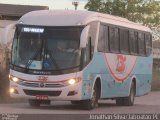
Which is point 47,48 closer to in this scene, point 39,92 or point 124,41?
point 39,92

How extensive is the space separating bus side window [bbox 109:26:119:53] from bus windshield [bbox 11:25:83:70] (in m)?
3.20

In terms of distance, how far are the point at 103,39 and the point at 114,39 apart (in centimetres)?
147

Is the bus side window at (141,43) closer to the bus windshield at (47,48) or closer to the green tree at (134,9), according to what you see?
the bus windshield at (47,48)

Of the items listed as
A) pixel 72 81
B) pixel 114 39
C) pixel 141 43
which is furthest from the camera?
pixel 141 43

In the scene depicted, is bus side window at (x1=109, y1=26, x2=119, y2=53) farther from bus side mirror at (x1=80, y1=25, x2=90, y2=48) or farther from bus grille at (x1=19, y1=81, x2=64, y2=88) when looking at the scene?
bus grille at (x1=19, y1=81, x2=64, y2=88)

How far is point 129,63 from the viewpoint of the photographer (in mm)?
27359

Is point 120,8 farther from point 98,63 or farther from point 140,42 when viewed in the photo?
point 98,63

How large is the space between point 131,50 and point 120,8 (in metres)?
50.9

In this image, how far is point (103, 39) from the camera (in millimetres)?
24000

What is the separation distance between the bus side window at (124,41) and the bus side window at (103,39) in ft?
6.45

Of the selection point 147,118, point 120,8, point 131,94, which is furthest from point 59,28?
point 120,8

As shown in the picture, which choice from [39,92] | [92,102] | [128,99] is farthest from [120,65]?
[39,92]

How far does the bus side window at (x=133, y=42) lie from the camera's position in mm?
27656

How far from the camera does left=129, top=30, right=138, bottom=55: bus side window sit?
27656 millimetres
